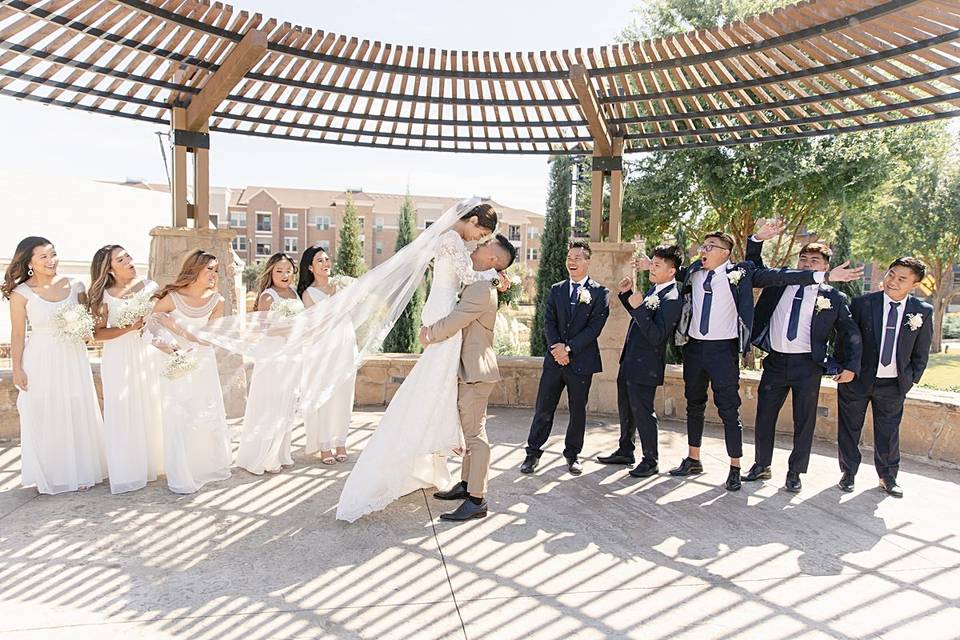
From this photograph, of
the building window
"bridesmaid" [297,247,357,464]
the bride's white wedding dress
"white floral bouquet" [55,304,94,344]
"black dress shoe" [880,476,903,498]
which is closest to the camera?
the bride's white wedding dress

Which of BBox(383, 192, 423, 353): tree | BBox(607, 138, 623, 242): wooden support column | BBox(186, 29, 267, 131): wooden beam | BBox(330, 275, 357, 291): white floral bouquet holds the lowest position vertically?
BBox(383, 192, 423, 353): tree

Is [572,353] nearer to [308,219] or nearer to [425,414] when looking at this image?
[425,414]

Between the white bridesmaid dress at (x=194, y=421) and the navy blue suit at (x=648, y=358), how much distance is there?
329 centimetres

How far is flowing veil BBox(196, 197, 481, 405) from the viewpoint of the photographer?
4.61m

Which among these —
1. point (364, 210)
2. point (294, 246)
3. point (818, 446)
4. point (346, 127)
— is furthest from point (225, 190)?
point (818, 446)

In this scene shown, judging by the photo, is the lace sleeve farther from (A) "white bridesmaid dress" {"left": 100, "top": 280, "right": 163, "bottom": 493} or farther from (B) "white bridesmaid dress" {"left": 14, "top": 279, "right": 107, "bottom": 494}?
(B) "white bridesmaid dress" {"left": 14, "top": 279, "right": 107, "bottom": 494}

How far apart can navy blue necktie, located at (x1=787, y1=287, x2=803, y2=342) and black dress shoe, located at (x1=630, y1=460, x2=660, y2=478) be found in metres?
1.48

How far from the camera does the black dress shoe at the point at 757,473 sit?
204 inches

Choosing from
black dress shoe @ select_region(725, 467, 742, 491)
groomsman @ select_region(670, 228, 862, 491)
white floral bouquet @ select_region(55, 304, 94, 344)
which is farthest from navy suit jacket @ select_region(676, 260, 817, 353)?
white floral bouquet @ select_region(55, 304, 94, 344)

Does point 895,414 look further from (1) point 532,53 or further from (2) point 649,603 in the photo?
(1) point 532,53

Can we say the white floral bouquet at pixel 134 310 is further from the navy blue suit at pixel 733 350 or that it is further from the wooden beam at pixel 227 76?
the navy blue suit at pixel 733 350

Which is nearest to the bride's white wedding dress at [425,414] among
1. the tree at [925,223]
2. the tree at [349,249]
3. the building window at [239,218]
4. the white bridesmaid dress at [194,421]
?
the white bridesmaid dress at [194,421]

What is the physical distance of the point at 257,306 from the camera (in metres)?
5.34

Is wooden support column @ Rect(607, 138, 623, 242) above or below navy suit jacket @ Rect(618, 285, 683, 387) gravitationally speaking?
above
